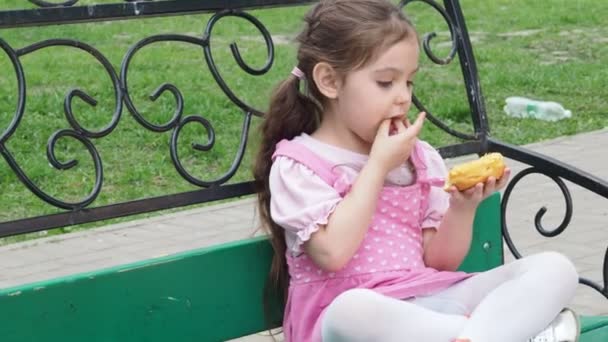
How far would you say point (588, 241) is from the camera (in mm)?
5012

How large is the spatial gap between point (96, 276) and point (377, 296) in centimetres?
50

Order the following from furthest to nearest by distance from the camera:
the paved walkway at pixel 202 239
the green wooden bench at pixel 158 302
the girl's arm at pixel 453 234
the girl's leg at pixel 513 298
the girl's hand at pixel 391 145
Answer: the paved walkway at pixel 202 239
the girl's arm at pixel 453 234
the girl's hand at pixel 391 145
the girl's leg at pixel 513 298
the green wooden bench at pixel 158 302

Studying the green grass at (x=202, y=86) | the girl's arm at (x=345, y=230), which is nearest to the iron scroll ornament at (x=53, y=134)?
the girl's arm at (x=345, y=230)

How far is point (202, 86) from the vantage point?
794 centimetres

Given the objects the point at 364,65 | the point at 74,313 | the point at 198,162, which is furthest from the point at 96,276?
the point at 198,162

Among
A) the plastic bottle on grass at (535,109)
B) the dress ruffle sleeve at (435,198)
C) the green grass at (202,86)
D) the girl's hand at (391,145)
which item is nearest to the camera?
the girl's hand at (391,145)

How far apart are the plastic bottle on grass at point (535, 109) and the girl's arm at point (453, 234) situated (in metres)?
5.48

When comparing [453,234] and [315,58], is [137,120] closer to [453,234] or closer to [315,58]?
[315,58]

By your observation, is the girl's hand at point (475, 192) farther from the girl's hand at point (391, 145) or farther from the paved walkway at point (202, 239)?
the paved walkway at point (202, 239)

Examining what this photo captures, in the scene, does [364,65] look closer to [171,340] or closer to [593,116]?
[171,340]

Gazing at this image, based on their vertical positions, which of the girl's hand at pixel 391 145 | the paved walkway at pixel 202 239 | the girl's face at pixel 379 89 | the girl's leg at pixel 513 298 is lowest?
the paved walkway at pixel 202 239

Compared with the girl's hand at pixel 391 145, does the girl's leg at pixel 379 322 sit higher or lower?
lower

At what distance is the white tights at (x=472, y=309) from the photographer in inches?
83.7

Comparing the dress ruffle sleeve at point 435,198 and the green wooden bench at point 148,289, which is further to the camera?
the dress ruffle sleeve at point 435,198
